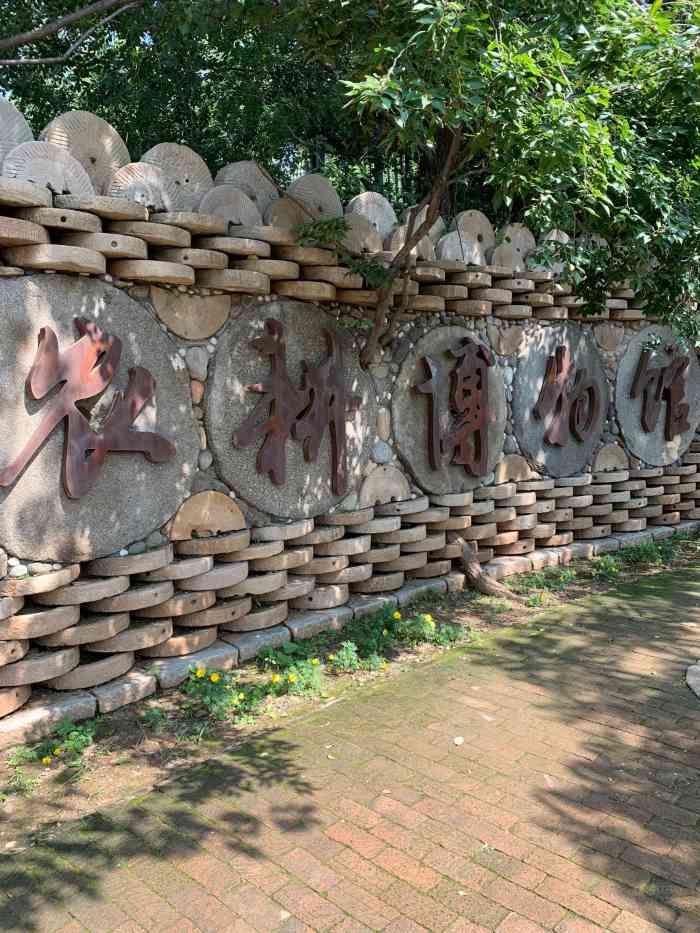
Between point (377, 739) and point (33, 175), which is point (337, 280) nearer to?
point (33, 175)

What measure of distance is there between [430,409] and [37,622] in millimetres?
2922

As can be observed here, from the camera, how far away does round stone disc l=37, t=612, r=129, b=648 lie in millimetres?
3752

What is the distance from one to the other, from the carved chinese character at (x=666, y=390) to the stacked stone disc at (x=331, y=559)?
3.38 meters

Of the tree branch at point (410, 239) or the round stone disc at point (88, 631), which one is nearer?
the round stone disc at point (88, 631)

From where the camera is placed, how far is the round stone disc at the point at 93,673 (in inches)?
150

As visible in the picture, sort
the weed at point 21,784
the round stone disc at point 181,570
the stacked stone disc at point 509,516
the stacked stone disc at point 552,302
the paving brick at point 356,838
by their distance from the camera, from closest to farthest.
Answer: the paving brick at point 356,838 < the weed at point 21,784 < the round stone disc at point 181,570 < the stacked stone disc at point 509,516 < the stacked stone disc at point 552,302

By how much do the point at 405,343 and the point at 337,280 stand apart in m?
0.85

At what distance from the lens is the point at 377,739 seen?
377 centimetres

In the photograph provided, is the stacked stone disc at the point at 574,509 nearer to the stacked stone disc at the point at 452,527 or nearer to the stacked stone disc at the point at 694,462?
the stacked stone disc at the point at 452,527

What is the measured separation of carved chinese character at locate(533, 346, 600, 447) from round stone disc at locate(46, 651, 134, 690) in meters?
3.77

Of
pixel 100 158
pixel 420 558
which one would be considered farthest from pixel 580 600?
pixel 100 158

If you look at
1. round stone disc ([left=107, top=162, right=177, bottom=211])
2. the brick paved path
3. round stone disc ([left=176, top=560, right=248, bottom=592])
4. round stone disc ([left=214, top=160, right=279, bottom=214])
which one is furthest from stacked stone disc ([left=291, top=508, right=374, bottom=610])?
round stone disc ([left=107, top=162, right=177, bottom=211])

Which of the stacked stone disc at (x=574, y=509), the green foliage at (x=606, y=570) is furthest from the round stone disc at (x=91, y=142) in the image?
the green foliage at (x=606, y=570)

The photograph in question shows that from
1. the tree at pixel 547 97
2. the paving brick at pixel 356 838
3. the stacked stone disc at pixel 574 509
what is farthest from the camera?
the stacked stone disc at pixel 574 509
